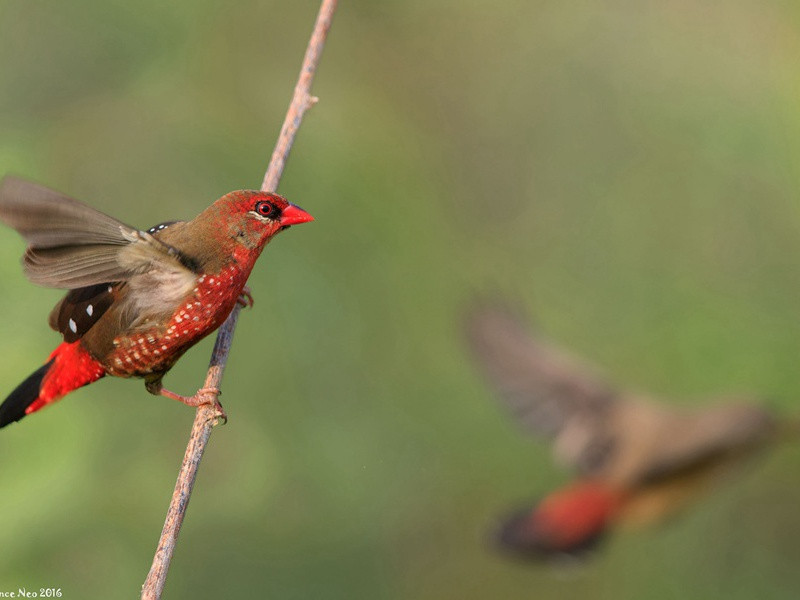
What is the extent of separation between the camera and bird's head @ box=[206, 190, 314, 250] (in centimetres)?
303

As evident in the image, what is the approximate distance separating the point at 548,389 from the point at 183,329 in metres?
1.17

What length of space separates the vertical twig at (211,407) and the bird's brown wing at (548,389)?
0.93 metres

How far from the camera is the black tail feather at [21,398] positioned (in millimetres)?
3141

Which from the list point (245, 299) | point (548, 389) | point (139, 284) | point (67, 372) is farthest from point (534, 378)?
point (67, 372)

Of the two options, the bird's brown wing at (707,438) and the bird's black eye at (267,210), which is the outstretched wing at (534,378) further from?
the bird's black eye at (267,210)

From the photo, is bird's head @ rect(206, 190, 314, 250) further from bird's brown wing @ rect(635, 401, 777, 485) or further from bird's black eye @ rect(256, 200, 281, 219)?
bird's brown wing @ rect(635, 401, 777, 485)

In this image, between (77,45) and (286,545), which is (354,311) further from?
(77,45)

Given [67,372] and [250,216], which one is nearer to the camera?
[250,216]

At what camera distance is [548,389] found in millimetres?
3410

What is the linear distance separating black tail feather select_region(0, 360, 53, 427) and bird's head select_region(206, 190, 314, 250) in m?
0.75

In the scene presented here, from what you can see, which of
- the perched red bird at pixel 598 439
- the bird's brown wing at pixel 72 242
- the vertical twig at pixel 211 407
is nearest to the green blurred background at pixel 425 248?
the vertical twig at pixel 211 407

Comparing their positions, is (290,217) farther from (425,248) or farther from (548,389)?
(425,248)

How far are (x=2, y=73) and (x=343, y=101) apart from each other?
67.1 inches

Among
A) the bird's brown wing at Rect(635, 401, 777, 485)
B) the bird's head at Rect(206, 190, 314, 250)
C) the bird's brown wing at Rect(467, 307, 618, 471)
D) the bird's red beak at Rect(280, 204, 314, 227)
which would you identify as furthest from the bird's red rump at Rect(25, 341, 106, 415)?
the bird's brown wing at Rect(635, 401, 777, 485)
